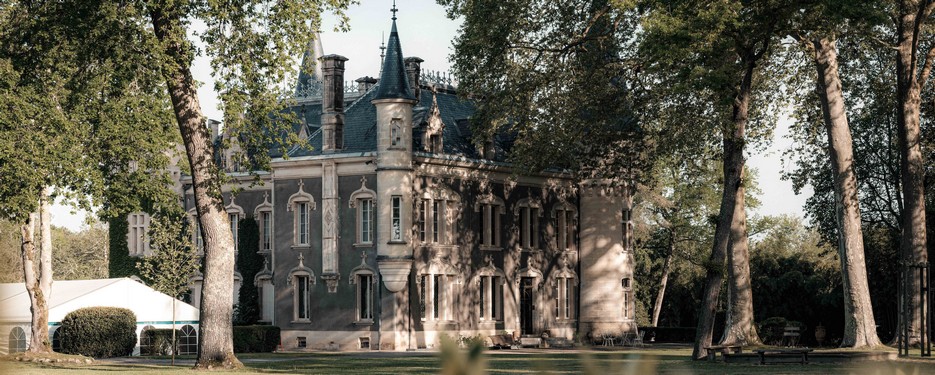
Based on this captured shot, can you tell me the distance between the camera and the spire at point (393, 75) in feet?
144

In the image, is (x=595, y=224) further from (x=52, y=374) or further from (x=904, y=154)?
(x=52, y=374)

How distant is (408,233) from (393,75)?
5.43 meters

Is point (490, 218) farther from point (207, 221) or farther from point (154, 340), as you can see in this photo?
point (207, 221)

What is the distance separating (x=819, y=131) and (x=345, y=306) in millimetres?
16990

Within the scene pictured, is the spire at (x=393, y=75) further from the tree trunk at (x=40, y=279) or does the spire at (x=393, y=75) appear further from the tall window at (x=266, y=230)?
the tree trunk at (x=40, y=279)

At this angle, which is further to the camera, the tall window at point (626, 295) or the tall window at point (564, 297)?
the tall window at point (626, 295)

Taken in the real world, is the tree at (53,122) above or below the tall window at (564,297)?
above

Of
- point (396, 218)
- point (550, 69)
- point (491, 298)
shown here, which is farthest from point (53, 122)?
point (491, 298)

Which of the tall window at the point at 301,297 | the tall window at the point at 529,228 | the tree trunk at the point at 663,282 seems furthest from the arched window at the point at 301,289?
the tree trunk at the point at 663,282

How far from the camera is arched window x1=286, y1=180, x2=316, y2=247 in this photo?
153 feet

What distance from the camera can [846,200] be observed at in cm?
3341

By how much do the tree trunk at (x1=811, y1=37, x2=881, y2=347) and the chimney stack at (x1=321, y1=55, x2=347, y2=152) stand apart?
17.9 meters

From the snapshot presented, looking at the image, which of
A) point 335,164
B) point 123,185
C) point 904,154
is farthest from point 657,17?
point 335,164

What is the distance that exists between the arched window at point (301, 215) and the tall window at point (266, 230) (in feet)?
4.46
